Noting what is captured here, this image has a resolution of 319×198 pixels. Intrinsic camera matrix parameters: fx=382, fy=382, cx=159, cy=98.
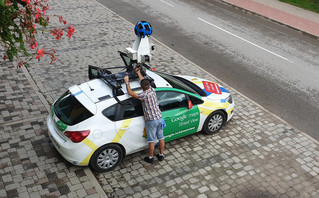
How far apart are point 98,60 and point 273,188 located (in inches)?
288

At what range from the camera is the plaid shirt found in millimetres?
7281

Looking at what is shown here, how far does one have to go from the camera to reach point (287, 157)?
8172 millimetres

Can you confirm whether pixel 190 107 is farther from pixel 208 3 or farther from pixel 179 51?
pixel 208 3

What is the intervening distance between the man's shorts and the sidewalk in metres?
11.8

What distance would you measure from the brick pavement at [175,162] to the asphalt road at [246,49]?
992 millimetres

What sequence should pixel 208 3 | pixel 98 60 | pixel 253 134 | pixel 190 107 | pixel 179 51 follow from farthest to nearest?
1. pixel 208 3
2. pixel 179 51
3. pixel 98 60
4. pixel 253 134
5. pixel 190 107

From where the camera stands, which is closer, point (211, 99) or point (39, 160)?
point (39, 160)

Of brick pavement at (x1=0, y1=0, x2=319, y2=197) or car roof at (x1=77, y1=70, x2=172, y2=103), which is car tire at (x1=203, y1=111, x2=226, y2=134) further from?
car roof at (x1=77, y1=70, x2=172, y2=103)

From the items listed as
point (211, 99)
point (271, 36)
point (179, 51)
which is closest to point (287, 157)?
point (211, 99)

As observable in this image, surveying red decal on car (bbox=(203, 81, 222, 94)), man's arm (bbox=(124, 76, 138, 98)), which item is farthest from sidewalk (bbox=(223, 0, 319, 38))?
man's arm (bbox=(124, 76, 138, 98))

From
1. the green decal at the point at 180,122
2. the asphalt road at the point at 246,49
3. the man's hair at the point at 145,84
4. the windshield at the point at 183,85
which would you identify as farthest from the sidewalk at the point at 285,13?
the man's hair at the point at 145,84

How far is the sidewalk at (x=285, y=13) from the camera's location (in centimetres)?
1781

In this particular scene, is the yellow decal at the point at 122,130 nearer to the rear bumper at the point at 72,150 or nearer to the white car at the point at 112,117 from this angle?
the white car at the point at 112,117

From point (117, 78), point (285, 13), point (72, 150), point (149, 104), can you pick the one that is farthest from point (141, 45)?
point (285, 13)
